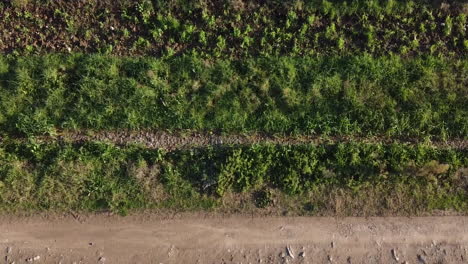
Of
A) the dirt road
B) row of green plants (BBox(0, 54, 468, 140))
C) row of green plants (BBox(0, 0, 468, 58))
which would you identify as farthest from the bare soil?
row of green plants (BBox(0, 0, 468, 58))

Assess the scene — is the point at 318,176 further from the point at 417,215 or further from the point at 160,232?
the point at 160,232

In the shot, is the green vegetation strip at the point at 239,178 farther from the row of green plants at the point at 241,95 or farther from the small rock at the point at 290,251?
the small rock at the point at 290,251

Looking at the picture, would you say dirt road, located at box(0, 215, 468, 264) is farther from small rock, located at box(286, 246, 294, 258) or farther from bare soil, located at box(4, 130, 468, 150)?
bare soil, located at box(4, 130, 468, 150)

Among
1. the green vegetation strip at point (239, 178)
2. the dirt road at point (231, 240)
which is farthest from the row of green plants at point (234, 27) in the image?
the dirt road at point (231, 240)

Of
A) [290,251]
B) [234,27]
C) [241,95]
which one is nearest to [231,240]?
[290,251]

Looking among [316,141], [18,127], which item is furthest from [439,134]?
[18,127]

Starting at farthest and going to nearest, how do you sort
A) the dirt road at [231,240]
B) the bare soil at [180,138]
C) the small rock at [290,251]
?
1. the bare soil at [180,138]
2. the small rock at [290,251]
3. the dirt road at [231,240]

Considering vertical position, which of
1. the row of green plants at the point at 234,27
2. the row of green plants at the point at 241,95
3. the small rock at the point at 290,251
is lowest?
the small rock at the point at 290,251
